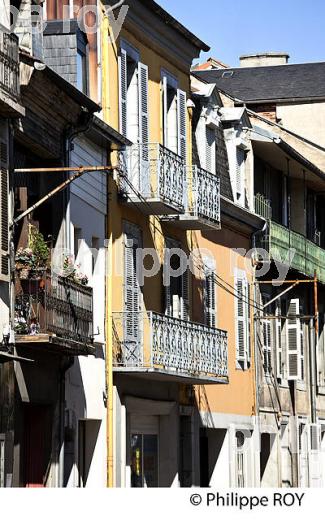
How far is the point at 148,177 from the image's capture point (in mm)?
27406

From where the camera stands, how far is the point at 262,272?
36469 mm

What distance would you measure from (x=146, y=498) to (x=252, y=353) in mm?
20656

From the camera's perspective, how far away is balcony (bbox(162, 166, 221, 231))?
29.1 meters

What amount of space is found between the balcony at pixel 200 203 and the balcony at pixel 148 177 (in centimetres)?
94

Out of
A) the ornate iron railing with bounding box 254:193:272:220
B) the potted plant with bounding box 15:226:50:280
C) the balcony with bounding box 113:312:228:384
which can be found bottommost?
the balcony with bounding box 113:312:228:384

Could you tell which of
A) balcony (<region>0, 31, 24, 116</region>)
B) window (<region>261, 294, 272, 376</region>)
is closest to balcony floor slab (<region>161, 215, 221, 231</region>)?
window (<region>261, 294, 272, 376</region>)

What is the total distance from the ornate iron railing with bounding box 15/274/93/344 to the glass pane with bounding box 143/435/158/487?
6.39m

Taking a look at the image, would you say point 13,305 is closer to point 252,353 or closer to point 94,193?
point 94,193

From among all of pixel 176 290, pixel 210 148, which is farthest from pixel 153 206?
pixel 210 148

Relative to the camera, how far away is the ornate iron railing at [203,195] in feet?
95.5

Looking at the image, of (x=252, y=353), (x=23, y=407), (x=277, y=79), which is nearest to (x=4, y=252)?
(x=23, y=407)

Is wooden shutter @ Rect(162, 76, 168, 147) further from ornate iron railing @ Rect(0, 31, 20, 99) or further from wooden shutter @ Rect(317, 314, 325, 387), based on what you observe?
wooden shutter @ Rect(317, 314, 325, 387)

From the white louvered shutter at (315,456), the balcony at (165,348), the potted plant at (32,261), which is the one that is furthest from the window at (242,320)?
the potted plant at (32,261)

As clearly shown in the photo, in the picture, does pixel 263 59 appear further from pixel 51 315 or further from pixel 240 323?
pixel 51 315
